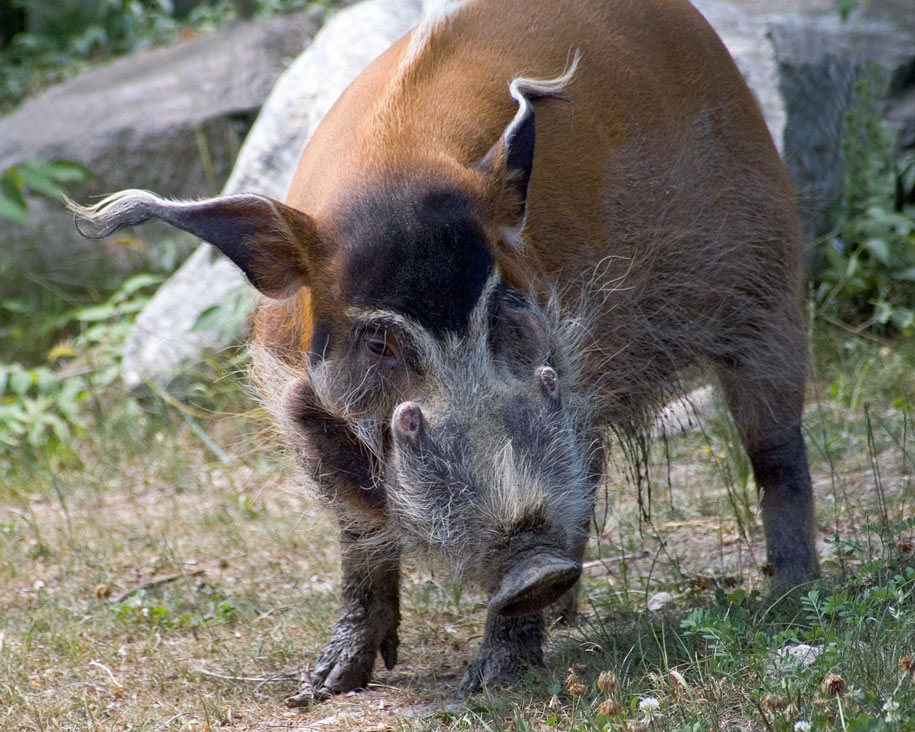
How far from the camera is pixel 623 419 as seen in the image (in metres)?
3.36

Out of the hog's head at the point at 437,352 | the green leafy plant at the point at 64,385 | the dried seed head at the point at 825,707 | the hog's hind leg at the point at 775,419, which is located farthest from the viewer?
the green leafy plant at the point at 64,385

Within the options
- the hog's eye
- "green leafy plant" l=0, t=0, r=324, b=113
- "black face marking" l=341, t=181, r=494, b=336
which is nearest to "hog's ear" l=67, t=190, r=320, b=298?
"black face marking" l=341, t=181, r=494, b=336

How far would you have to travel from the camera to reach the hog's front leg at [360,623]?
3184 millimetres

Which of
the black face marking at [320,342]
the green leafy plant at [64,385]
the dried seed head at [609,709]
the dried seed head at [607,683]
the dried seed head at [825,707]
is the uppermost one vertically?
the black face marking at [320,342]

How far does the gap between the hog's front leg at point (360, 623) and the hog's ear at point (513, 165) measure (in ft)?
3.13

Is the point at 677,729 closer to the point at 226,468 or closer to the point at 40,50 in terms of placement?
the point at 226,468

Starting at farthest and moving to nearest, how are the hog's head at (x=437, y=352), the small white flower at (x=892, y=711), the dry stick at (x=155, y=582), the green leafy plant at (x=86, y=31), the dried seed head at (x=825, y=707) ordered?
the green leafy plant at (x=86, y=31)
the dry stick at (x=155, y=582)
the hog's head at (x=437, y=352)
the dried seed head at (x=825, y=707)
the small white flower at (x=892, y=711)

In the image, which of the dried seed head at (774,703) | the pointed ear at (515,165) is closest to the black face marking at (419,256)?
the pointed ear at (515,165)

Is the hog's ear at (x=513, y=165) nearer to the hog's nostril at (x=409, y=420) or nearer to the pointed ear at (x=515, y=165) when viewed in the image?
the pointed ear at (x=515, y=165)

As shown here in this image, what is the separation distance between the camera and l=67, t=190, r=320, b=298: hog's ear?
267 centimetres

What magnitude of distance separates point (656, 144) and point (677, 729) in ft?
5.85

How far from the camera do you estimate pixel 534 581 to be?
240 cm

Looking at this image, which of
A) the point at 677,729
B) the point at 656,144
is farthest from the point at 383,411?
the point at 656,144

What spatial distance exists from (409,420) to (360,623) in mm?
905
